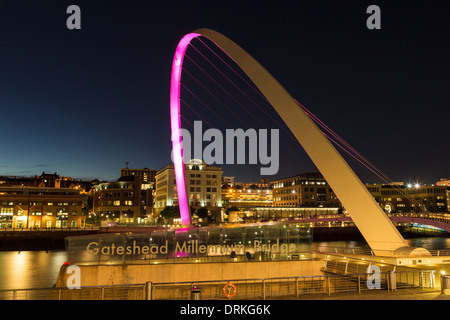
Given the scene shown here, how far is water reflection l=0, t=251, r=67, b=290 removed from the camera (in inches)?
1131

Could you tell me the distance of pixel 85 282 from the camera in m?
17.3

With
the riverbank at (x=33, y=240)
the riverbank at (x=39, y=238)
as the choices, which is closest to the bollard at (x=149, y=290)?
the riverbank at (x=39, y=238)

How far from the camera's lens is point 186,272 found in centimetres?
1864

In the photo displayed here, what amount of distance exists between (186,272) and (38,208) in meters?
71.6

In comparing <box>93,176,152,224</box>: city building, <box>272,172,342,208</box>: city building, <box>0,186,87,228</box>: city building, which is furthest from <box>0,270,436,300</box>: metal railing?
<box>272,172,342,208</box>: city building

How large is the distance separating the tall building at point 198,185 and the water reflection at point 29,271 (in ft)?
167

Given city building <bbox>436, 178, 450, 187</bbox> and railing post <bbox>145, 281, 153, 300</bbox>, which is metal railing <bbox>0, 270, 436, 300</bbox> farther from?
city building <bbox>436, 178, 450, 187</bbox>

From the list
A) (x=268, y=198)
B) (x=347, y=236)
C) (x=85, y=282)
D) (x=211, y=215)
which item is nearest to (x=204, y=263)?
(x=85, y=282)

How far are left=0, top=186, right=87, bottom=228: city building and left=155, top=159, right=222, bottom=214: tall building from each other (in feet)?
72.1

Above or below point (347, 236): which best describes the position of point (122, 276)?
above

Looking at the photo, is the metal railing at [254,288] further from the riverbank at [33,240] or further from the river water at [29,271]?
the riverbank at [33,240]

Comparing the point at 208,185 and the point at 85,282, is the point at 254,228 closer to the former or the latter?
the point at 85,282

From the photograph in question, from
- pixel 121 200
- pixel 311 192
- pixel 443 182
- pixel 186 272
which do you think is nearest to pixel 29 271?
Answer: pixel 186 272
